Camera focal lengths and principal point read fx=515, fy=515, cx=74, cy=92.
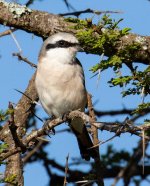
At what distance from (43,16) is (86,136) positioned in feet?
5.51

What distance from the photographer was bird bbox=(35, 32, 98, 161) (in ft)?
15.8

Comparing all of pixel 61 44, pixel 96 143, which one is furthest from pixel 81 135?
pixel 96 143

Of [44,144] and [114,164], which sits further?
[44,144]

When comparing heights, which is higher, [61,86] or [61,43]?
[61,43]

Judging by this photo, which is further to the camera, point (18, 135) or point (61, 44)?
point (61, 44)

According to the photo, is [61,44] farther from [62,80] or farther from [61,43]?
[62,80]

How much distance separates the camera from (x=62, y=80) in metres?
4.84

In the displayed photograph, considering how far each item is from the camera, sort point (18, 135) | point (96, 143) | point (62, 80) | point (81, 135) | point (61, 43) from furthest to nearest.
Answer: point (81, 135)
point (61, 43)
point (62, 80)
point (18, 135)
point (96, 143)

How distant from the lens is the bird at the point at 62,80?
15.8 feet

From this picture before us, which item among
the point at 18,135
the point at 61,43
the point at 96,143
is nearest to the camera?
the point at 96,143

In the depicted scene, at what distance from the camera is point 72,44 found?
Answer: 4.82 metres

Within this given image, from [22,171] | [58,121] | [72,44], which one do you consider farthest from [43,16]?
[22,171]

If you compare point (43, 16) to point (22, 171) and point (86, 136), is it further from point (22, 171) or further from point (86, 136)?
point (86, 136)

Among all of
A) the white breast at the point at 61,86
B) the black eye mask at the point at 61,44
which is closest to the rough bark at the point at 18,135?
the white breast at the point at 61,86
